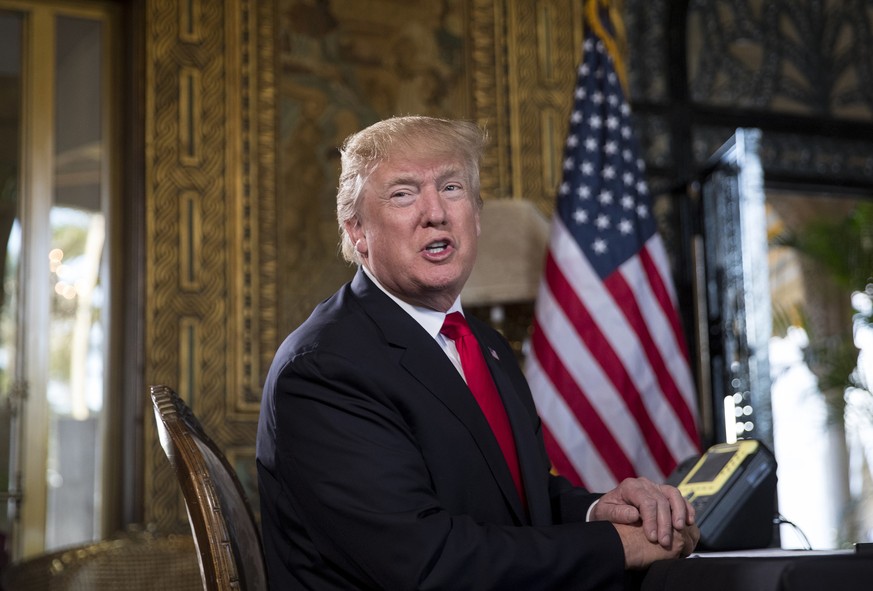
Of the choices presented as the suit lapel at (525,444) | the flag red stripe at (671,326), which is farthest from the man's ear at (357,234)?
the flag red stripe at (671,326)

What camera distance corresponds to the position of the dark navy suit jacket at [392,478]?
1790 millimetres

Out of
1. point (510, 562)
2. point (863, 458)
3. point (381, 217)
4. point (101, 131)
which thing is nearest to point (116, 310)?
point (101, 131)

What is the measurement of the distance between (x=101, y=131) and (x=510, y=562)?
13.4 ft

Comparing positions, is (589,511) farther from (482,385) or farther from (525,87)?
(525,87)

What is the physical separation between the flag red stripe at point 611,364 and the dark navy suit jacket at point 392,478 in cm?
252

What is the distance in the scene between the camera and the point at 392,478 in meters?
1.85

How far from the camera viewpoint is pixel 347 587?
1919 mm

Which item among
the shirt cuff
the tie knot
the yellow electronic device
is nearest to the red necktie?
the tie knot

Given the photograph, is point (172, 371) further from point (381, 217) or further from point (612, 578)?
point (612, 578)

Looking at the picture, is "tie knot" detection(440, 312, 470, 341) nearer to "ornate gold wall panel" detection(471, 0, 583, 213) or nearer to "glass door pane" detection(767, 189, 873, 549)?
"ornate gold wall panel" detection(471, 0, 583, 213)

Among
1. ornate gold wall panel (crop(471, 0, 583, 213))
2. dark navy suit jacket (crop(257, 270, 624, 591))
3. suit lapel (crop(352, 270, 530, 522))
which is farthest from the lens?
ornate gold wall panel (crop(471, 0, 583, 213))

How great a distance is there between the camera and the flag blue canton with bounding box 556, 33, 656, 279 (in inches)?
197

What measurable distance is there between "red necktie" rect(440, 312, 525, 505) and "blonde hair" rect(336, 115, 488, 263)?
0.85 ft

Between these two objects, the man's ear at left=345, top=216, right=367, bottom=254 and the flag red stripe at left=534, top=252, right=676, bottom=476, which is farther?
the flag red stripe at left=534, top=252, right=676, bottom=476
